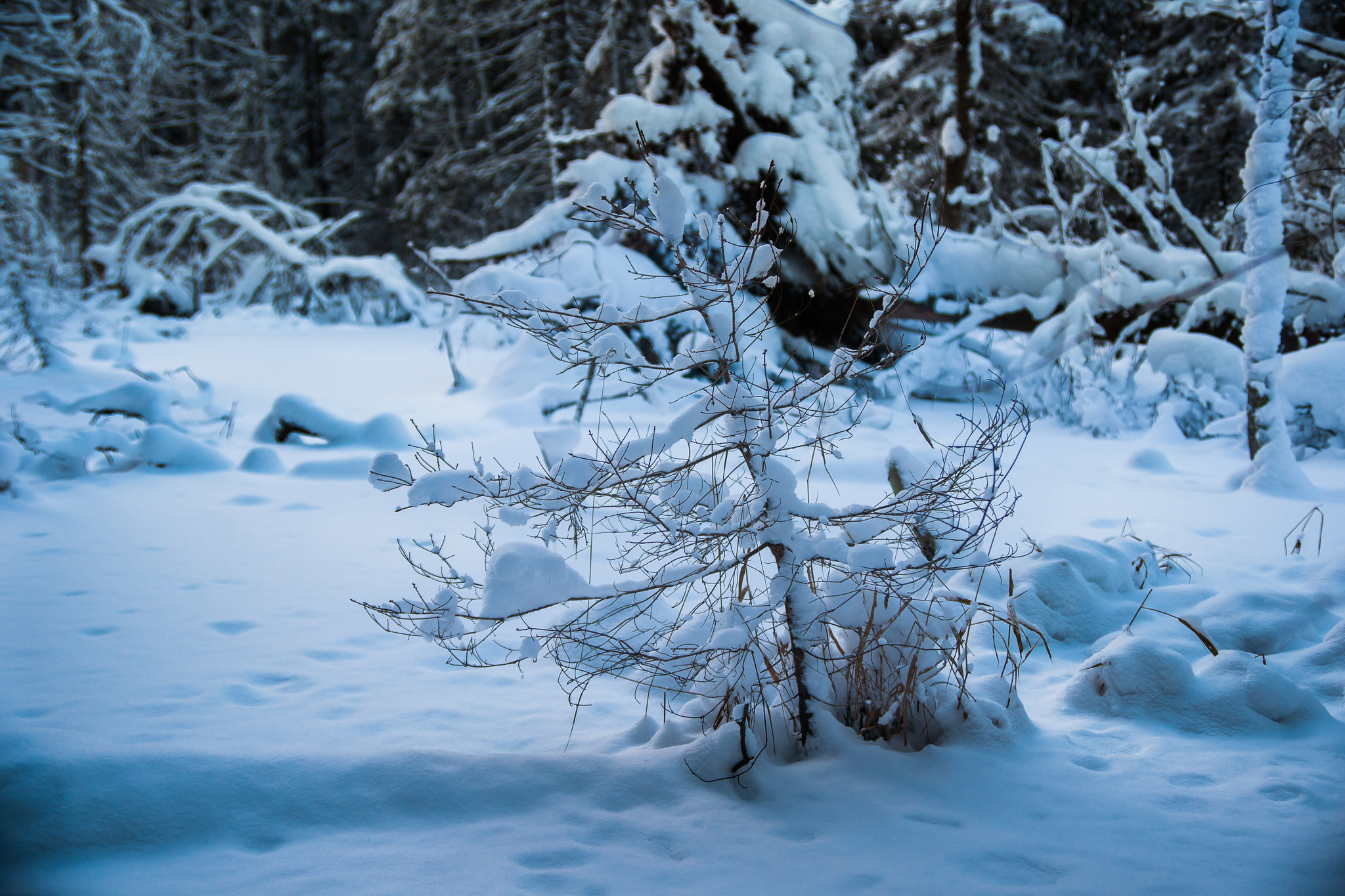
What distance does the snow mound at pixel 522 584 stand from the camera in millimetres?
1860

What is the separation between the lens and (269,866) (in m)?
1.53

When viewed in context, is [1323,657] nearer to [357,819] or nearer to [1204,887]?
[1204,887]

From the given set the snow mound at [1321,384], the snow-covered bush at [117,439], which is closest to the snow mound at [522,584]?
the snow-covered bush at [117,439]

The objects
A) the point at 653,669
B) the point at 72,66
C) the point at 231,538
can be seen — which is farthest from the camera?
the point at 72,66

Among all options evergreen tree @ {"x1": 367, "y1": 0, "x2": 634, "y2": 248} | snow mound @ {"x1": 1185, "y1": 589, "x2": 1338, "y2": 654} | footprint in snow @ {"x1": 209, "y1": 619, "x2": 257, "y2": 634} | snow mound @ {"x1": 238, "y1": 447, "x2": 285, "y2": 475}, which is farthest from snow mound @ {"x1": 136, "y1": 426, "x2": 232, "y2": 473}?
evergreen tree @ {"x1": 367, "y1": 0, "x2": 634, "y2": 248}

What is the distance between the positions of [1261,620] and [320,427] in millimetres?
5200

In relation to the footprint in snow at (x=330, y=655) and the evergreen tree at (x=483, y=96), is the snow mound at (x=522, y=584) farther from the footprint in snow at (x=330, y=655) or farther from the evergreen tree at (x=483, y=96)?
the evergreen tree at (x=483, y=96)

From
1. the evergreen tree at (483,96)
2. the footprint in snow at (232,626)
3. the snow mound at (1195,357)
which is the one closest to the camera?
the footprint in snow at (232,626)

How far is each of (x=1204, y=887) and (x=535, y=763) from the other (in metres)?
1.45

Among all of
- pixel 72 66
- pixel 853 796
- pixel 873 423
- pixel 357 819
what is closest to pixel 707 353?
pixel 853 796

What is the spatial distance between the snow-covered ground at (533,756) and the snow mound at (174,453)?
2.86 ft

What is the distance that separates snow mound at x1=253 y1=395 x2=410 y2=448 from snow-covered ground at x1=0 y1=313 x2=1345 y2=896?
1.33 m

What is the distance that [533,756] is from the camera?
1.98 m

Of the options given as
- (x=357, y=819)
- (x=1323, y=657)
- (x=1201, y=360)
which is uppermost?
(x=1201, y=360)
